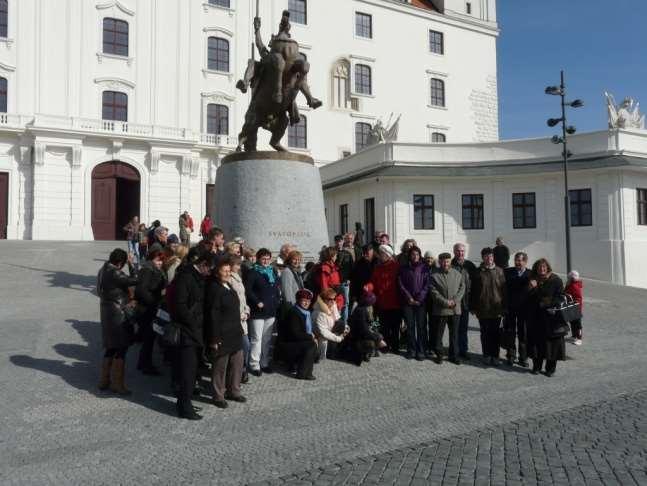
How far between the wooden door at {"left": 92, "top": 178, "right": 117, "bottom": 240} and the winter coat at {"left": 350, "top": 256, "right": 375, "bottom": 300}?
25.7 m

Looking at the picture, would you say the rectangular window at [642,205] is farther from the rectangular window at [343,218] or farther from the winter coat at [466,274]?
the winter coat at [466,274]

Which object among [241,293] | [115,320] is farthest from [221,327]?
[115,320]

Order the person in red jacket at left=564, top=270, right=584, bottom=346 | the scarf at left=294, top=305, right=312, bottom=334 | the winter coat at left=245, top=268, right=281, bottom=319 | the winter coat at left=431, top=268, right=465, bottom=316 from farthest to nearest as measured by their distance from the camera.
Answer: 1. the person in red jacket at left=564, top=270, right=584, bottom=346
2. the winter coat at left=431, top=268, right=465, bottom=316
3. the scarf at left=294, top=305, right=312, bottom=334
4. the winter coat at left=245, top=268, right=281, bottom=319

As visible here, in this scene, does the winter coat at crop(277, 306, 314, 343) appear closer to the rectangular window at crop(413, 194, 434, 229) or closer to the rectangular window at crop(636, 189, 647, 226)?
the rectangular window at crop(413, 194, 434, 229)

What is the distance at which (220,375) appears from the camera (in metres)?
6.24

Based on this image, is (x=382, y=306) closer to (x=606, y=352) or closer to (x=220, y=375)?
(x=220, y=375)

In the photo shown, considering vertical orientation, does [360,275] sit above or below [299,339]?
above

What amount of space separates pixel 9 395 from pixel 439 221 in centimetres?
2312

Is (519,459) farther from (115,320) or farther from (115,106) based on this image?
(115,106)

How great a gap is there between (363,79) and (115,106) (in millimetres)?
17215

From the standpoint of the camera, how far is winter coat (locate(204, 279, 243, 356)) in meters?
5.96

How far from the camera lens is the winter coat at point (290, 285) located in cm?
806

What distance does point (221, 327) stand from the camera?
602 centimetres

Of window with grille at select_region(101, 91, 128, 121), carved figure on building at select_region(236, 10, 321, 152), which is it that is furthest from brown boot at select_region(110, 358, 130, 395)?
window with grille at select_region(101, 91, 128, 121)
